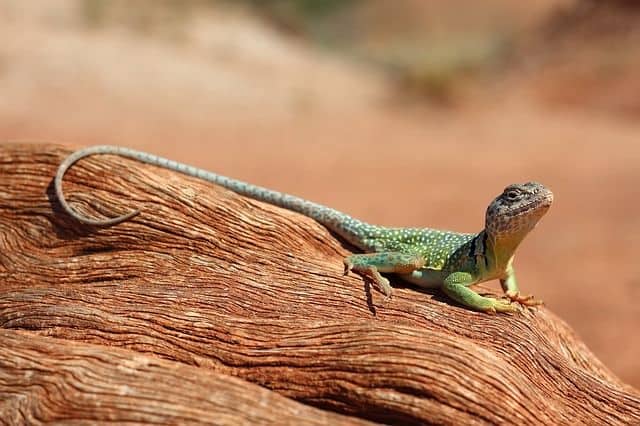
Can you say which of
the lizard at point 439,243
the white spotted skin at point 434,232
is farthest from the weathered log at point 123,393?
the white spotted skin at point 434,232

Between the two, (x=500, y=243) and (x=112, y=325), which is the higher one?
(x=500, y=243)

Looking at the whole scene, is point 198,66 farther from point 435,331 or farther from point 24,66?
point 435,331

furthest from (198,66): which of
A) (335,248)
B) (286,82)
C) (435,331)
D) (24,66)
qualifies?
(435,331)

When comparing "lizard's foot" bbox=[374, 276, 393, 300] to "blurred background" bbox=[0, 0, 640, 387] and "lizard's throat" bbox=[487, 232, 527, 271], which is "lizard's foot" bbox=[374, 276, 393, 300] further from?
"blurred background" bbox=[0, 0, 640, 387]

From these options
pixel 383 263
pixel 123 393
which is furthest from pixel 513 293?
pixel 123 393

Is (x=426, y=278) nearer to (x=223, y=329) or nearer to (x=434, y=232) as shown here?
(x=434, y=232)

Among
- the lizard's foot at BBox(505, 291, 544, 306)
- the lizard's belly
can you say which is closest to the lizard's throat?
the lizard's foot at BBox(505, 291, 544, 306)
